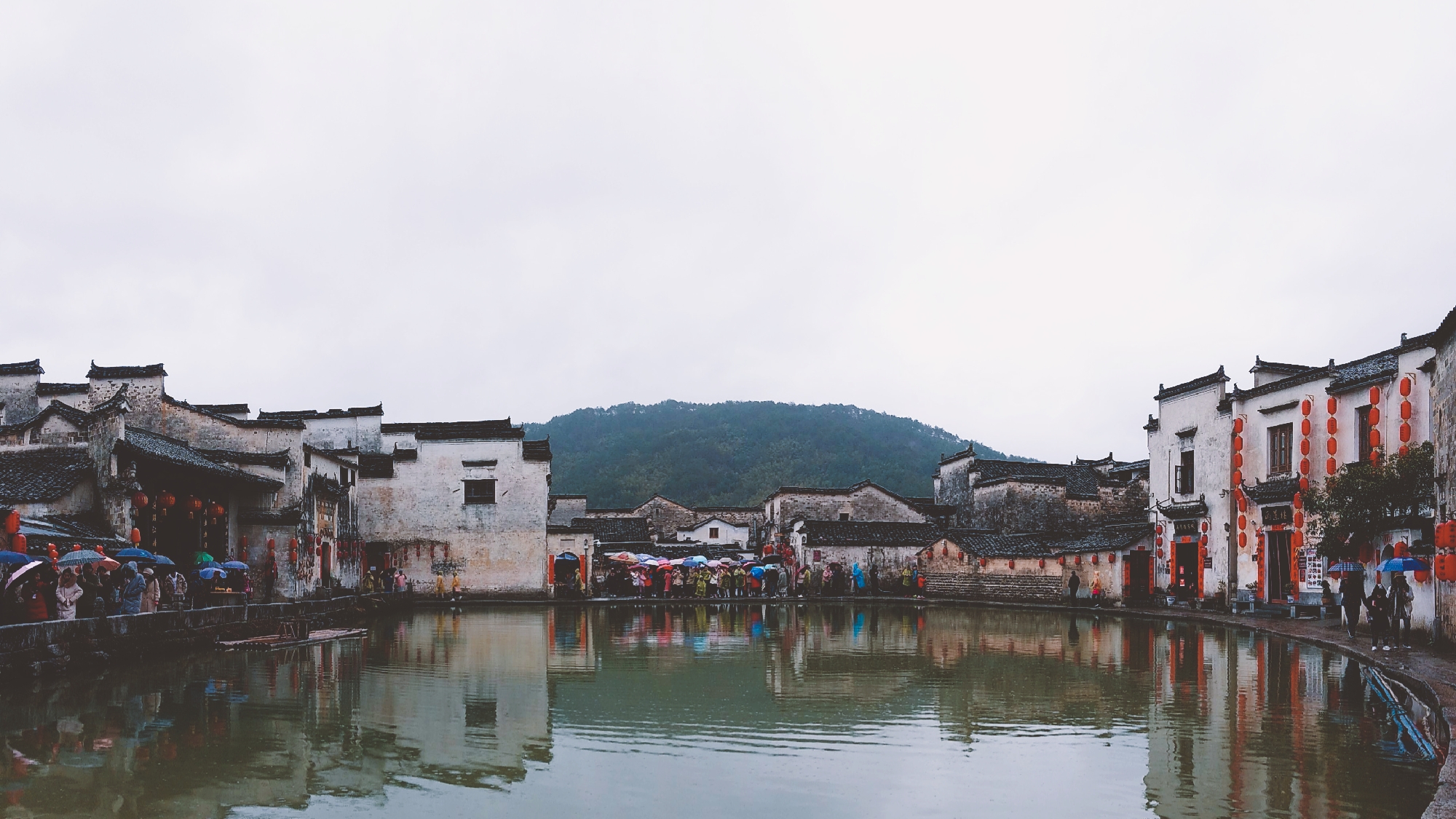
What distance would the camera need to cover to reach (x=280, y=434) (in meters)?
29.5

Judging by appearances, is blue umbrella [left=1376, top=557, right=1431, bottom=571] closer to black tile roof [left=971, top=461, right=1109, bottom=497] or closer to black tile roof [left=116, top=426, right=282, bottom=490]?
black tile roof [left=116, top=426, right=282, bottom=490]

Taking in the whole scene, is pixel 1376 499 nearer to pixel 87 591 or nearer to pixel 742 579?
pixel 87 591

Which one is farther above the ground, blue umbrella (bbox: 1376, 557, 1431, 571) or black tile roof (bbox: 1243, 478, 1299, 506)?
black tile roof (bbox: 1243, 478, 1299, 506)

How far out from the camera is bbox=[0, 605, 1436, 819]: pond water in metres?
7.87

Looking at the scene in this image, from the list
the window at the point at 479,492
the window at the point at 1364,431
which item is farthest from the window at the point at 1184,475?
the window at the point at 479,492

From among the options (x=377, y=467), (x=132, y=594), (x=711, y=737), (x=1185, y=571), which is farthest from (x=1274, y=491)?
(x=377, y=467)

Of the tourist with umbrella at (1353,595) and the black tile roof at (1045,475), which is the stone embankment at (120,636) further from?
the black tile roof at (1045,475)

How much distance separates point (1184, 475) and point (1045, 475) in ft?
38.9

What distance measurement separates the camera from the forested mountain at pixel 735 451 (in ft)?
269

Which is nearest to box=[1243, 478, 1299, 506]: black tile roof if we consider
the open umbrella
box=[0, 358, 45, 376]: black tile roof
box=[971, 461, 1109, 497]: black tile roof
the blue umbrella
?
the blue umbrella

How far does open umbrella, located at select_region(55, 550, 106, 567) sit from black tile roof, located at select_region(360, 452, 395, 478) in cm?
2196

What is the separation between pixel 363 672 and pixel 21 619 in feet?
15.2

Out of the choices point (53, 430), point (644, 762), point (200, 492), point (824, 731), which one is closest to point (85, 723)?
point (644, 762)

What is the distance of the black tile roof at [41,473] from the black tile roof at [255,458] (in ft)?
22.1
